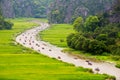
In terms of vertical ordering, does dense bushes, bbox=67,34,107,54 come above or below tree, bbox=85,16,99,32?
below

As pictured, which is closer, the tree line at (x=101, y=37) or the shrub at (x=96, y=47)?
the shrub at (x=96, y=47)

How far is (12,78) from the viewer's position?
63.8 metres

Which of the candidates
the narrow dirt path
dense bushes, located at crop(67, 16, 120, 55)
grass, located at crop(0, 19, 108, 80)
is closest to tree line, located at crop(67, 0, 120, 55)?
dense bushes, located at crop(67, 16, 120, 55)

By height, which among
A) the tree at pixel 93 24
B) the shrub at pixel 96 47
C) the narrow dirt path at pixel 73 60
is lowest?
the narrow dirt path at pixel 73 60

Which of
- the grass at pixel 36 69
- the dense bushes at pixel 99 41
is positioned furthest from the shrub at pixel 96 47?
the grass at pixel 36 69

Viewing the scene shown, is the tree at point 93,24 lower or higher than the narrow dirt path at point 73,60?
higher

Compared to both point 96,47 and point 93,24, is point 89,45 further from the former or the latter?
point 93,24

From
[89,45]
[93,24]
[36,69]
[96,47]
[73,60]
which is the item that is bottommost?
[73,60]

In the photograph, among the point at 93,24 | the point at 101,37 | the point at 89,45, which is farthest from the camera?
the point at 93,24

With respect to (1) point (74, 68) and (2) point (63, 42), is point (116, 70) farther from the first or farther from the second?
(2) point (63, 42)

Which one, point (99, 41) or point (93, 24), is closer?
point (99, 41)

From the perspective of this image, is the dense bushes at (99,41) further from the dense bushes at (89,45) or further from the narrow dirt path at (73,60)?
the narrow dirt path at (73,60)

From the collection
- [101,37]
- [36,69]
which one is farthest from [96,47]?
[36,69]

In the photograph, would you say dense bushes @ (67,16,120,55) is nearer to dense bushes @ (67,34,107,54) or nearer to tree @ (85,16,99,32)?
dense bushes @ (67,34,107,54)
